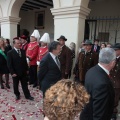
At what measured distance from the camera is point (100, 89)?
179 cm

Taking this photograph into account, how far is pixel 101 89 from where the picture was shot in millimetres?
1786

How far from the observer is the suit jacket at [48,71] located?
3.15 m

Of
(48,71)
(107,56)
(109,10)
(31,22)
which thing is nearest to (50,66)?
(48,71)

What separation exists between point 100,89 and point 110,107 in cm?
26

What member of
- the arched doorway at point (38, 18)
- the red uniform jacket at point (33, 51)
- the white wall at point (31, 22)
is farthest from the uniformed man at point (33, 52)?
the white wall at point (31, 22)

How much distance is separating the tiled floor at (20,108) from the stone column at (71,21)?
2.17 meters

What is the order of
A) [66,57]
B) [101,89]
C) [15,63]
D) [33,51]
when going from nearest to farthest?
[101,89] → [15,63] → [66,57] → [33,51]

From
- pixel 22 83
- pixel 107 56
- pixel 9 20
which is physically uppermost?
pixel 9 20

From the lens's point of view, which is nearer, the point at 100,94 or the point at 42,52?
the point at 100,94

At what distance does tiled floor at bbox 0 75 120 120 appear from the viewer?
3.54m

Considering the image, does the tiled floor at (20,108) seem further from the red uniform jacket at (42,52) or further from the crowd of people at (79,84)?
the red uniform jacket at (42,52)

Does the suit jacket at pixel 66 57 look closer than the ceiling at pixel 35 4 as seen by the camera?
Yes

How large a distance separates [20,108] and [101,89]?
8.62ft

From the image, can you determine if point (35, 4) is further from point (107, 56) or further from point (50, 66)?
point (107, 56)
